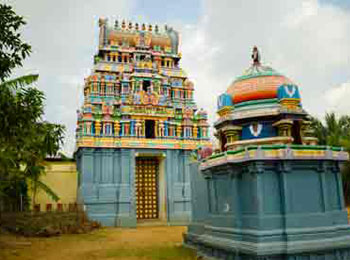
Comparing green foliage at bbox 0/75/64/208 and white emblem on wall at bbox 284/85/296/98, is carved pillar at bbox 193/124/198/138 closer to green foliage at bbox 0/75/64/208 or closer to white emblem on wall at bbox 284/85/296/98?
green foliage at bbox 0/75/64/208

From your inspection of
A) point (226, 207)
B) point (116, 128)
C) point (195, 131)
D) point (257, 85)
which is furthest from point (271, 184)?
point (195, 131)

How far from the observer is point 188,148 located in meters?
22.9

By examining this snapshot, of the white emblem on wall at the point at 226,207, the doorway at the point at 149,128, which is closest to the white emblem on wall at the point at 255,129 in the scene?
the white emblem on wall at the point at 226,207

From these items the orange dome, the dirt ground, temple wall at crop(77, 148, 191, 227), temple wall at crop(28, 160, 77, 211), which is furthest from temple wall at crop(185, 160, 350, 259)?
temple wall at crop(28, 160, 77, 211)

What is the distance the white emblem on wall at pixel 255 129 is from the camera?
34.2ft

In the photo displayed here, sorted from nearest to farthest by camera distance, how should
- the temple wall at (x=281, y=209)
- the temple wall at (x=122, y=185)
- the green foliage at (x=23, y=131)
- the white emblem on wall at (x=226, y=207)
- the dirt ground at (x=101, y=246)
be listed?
1. the green foliage at (x=23, y=131)
2. the temple wall at (x=281, y=209)
3. the white emblem on wall at (x=226, y=207)
4. the dirt ground at (x=101, y=246)
5. the temple wall at (x=122, y=185)

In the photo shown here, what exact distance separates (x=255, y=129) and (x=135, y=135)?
1254cm

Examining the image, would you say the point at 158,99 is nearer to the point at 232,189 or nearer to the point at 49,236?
the point at 49,236

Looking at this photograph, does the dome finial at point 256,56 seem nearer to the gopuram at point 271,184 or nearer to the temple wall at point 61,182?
the gopuram at point 271,184

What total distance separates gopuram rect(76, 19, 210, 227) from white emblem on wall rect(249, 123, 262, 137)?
12125mm

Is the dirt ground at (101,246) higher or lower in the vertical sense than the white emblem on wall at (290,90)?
lower

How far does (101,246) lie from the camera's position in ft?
45.3

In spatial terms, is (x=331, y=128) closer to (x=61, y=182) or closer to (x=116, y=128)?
(x=116, y=128)

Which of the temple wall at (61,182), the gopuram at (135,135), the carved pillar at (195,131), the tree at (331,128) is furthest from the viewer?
the tree at (331,128)
